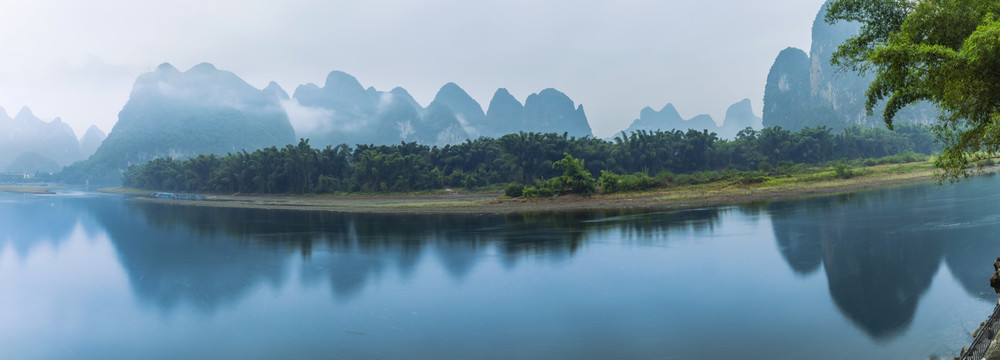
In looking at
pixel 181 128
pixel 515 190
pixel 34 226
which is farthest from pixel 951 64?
pixel 181 128

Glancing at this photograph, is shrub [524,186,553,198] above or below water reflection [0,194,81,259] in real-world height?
above

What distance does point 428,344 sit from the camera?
32.5 feet

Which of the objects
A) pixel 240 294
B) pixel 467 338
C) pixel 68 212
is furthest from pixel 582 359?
pixel 68 212

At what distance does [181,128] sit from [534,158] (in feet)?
510

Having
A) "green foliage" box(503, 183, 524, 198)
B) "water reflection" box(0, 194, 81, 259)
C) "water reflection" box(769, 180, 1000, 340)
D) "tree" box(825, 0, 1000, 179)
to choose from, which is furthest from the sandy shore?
"tree" box(825, 0, 1000, 179)

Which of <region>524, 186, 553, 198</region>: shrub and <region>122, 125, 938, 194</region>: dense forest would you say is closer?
<region>524, 186, 553, 198</region>: shrub

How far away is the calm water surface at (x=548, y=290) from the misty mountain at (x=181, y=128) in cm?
14306

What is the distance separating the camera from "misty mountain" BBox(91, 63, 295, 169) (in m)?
145

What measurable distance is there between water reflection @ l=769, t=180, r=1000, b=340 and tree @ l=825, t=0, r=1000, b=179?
152 inches

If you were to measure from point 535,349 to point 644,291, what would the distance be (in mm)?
4603

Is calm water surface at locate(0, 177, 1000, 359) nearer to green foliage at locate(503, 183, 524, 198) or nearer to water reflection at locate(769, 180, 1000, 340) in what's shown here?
water reflection at locate(769, 180, 1000, 340)

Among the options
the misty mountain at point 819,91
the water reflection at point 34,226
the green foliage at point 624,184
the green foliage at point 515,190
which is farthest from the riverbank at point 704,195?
the misty mountain at point 819,91

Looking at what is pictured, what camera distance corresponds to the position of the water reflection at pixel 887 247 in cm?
1054

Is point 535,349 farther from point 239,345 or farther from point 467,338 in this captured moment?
point 239,345
